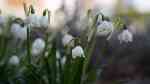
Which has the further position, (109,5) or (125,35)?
(109,5)

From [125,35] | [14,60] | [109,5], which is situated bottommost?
[14,60]

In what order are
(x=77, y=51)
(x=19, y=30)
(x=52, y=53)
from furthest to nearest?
(x=19, y=30) → (x=52, y=53) → (x=77, y=51)

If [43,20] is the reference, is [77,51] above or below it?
below

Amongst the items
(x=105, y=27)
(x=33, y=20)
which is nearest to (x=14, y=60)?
(x=33, y=20)

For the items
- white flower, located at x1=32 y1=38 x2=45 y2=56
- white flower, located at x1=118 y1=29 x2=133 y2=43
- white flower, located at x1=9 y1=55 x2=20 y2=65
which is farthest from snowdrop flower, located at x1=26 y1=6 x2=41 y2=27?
white flower, located at x1=118 y1=29 x2=133 y2=43

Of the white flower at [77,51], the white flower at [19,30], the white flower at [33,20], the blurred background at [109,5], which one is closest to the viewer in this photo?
the white flower at [77,51]

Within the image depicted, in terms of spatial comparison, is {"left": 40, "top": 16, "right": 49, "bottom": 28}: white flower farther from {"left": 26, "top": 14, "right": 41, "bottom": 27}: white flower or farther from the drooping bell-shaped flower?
the drooping bell-shaped flower

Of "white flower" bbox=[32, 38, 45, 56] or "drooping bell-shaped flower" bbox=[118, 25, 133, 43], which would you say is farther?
"white flower" bbox=[32, 38, 45, 56]

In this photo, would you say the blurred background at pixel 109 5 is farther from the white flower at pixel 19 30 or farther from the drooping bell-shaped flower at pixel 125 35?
the drooping bell-shaped flower at pixel 125 35

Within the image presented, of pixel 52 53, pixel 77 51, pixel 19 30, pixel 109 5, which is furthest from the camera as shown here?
pixel 109 5

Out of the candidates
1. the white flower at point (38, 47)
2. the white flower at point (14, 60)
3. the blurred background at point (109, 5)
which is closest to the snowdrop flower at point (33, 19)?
the white flower at point (38, 47)

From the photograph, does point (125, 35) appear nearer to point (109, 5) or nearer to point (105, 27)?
point (105, 27)
